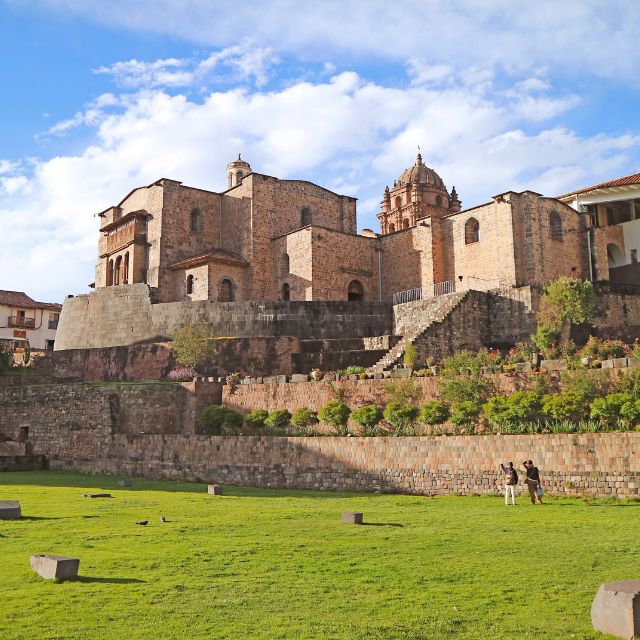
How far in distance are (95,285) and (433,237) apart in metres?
22.7

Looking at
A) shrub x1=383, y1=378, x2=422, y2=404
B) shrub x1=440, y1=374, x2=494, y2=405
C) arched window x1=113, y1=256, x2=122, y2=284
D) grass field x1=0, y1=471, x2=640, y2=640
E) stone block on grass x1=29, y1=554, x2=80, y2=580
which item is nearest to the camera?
grass field x1=0, y1=471, x2=640, y2=640

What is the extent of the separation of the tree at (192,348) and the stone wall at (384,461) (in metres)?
4.97

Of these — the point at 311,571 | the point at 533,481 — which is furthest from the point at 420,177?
the point at 311,571

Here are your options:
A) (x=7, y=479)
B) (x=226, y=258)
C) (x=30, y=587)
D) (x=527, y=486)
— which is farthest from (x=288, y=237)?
(x=30, y=587)

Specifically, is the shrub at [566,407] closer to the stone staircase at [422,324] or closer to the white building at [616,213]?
the stone staircase at [422,324]

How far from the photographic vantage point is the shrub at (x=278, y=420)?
2305cm

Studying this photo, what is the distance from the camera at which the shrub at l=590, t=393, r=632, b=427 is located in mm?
17072

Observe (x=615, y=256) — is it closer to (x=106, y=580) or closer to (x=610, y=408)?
(x=610, y=408)

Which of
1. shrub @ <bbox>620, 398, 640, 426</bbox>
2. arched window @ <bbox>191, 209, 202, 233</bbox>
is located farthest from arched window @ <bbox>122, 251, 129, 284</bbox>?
shrub @ <bbox>620, 398, 640, 426</bbox>

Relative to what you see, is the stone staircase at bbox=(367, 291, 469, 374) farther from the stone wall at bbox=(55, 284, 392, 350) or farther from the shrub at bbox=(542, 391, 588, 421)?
the shrub at bbox=(542, 391, 588, 421)

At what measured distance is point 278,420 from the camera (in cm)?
2305

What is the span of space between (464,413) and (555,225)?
1956 centimetres

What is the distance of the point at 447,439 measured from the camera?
18188mm

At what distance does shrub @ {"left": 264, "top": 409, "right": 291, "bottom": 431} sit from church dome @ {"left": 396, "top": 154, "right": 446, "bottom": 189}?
34986 mm
